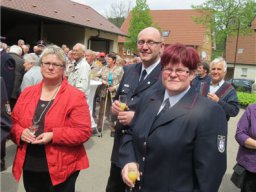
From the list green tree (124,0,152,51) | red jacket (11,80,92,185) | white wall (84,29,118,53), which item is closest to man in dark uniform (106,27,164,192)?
red jacket (11,80,92,185)

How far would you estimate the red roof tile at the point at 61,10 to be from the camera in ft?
48.3

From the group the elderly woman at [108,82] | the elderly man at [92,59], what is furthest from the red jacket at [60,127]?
the elderly man at [92,59]

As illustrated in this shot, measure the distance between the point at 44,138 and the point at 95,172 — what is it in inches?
111

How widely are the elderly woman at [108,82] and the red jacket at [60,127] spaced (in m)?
5.14

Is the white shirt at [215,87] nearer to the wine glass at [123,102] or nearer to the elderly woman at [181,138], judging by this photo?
the wine glass at [123,102]

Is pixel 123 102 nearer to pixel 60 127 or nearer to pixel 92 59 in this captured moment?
pixel 60 127

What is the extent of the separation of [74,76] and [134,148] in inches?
162

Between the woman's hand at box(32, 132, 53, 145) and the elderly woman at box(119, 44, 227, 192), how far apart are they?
0.86 metres

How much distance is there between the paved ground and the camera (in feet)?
15.8

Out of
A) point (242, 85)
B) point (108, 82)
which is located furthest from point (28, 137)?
point (242, 85)

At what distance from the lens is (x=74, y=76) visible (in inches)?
254

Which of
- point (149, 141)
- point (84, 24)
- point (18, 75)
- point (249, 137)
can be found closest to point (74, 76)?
point (18, 75)

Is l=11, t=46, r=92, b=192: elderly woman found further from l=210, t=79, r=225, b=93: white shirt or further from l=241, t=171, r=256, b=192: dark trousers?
l=210, t=79, r=225, b=93: white shirt

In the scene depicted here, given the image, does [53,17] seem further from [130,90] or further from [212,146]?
[212,146]
